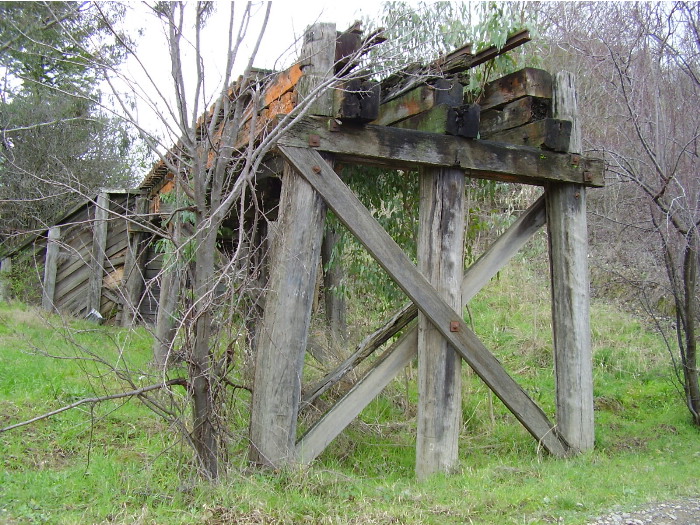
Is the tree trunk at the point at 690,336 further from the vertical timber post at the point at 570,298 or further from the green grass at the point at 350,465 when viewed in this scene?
the vertical timber post at the point at 570,298

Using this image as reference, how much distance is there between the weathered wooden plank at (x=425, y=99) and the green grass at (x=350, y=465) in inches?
99.9

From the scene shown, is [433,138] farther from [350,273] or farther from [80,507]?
[80,507]

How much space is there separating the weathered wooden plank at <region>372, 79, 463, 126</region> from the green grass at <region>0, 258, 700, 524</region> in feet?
8.32

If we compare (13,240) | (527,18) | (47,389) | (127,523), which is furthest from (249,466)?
(13,240)

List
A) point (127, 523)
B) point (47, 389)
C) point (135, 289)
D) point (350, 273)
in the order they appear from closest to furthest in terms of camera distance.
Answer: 1. point (127, 523)
2. point (47, 389)
3. point (350, 273)
4. point (135, 289)

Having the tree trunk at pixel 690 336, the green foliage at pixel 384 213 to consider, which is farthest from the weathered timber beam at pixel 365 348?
the tree trunk at pixel 690 336

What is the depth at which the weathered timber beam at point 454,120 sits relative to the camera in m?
5.18

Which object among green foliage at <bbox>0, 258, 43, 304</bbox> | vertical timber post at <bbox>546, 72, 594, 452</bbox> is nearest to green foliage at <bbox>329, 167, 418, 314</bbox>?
Result: vertical timber post at <bbox>546, 72, 594, 452</bbox>

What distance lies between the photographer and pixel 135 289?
35.2 ft

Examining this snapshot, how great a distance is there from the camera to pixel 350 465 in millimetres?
5688

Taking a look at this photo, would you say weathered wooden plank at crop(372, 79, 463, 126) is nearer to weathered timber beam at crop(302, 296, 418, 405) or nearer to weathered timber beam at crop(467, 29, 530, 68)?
weathered timber beam at crop(467, 29, 530, 68)

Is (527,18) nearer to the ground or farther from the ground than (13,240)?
farther from the ground

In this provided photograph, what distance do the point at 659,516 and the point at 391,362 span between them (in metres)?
2.07

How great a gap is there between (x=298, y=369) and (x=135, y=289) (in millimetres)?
6595
